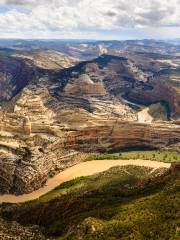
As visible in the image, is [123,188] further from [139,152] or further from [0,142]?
[139,152]

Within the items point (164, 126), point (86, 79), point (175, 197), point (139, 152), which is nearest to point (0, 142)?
point (139, 152)

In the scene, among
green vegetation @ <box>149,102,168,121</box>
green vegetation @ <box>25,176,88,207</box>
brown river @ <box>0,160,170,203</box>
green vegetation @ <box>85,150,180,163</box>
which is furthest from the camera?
green vegetation @ <box>149,102,168,121</box>

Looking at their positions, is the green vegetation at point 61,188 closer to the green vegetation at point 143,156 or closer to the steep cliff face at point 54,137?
the steep cliff face at point 54,137

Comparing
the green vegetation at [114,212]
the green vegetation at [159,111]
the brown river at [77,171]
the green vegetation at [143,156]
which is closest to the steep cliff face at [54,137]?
the brown river at [77,171]

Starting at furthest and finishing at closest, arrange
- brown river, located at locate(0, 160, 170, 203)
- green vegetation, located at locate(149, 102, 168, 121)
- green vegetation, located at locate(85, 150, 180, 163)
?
green vegetation, located at locate(149, 102, 168, 121)
green vegetation, located at locate(85, 150, 180, 163)
brown river, located at locate(0, 160, 170, 203)

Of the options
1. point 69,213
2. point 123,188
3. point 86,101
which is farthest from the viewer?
point 86,101

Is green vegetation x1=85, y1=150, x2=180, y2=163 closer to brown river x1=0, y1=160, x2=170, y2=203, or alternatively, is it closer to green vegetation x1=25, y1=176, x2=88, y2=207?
brown river x1=0, y1=160, x2=170, y2=203

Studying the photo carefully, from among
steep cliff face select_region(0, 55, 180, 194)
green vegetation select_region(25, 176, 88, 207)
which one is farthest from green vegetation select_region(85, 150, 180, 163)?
green vegetation select_region(25, 176, 88, 207)
